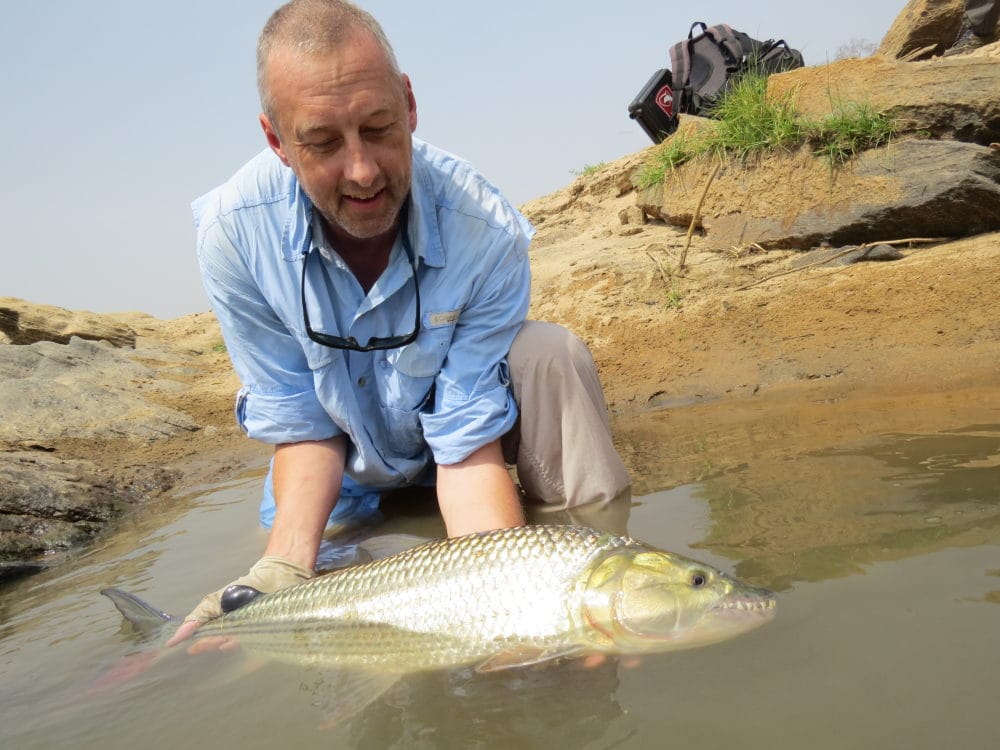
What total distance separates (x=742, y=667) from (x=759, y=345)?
405cm

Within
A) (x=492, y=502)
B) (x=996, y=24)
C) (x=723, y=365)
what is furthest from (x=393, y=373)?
(x=996, y=24)

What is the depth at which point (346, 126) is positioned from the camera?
263 centimetres

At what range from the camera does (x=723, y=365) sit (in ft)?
18.3

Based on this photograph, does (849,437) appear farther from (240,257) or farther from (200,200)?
(200,200)

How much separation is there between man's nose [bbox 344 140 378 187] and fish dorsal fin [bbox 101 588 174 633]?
158cm

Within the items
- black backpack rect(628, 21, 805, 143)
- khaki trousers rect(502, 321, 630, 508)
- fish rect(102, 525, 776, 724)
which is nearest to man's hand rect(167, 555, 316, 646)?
fish rect(102, 525, 776, 724)

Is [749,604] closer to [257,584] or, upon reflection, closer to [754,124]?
[257,584]

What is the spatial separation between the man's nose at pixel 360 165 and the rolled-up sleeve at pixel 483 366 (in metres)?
0.65

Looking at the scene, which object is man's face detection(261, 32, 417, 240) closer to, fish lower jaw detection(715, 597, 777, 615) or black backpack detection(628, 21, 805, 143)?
fish lower jaw detection(715, 597, 777, 615)

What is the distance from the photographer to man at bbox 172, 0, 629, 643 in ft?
10.1

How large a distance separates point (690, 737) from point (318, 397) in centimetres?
209

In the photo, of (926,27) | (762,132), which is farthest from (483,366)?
(926,27)

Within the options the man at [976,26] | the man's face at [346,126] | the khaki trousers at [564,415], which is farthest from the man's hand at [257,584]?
the man at [976,26]

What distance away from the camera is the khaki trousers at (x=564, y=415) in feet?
10.6
